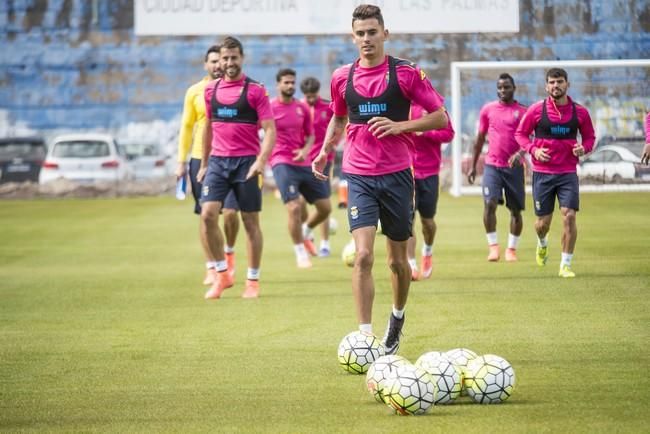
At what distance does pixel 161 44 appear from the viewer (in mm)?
A: 35938

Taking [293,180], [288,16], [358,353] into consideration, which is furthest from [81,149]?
[358,353]

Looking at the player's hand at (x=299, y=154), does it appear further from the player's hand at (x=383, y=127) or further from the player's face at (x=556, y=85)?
the player's hand at (x=383, y=127)

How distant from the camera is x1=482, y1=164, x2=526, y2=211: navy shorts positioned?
15.6 meters

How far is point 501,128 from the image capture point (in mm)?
15734

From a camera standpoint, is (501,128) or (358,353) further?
(501,128)

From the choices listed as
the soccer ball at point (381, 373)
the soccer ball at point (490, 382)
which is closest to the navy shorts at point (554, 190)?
the soccer ball at point (490, 382)

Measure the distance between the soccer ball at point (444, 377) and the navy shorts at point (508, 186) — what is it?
8.89 m

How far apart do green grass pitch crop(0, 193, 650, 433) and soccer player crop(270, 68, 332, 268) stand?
23.8 inches

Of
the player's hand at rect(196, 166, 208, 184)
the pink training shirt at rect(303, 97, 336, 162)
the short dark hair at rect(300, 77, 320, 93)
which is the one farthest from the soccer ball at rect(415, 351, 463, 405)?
the short dark hair at rect(300, 77, 320, 93)

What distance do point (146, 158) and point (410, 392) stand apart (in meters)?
29.7

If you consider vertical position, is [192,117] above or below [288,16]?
below

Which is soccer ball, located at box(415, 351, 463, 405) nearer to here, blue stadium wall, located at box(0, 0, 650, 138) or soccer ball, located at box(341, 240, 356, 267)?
soccer ball, located at box(341, 240, 356, 267)

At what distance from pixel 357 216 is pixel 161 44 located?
28476 millimetres

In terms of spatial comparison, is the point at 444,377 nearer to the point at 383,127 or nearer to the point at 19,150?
the point at 383,127
